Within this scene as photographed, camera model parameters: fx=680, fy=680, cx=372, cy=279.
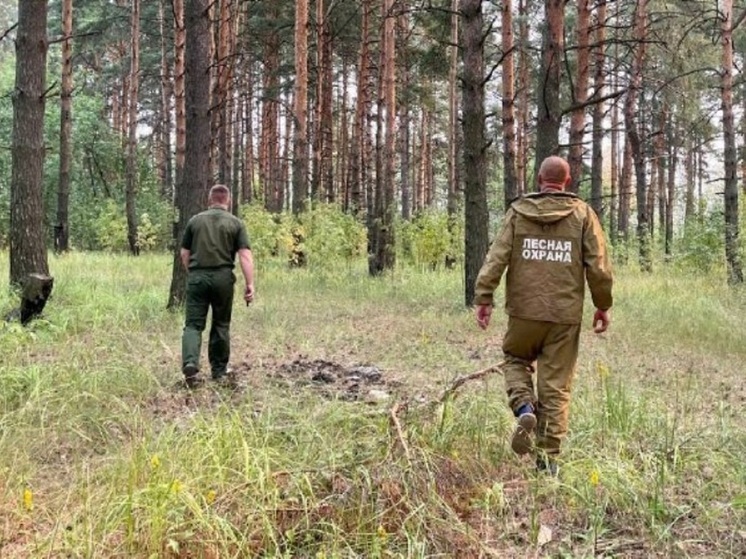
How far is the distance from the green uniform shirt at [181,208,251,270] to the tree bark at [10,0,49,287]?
12.0 ft

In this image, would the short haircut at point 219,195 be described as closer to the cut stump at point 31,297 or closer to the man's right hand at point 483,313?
the cut stump at point 31,297

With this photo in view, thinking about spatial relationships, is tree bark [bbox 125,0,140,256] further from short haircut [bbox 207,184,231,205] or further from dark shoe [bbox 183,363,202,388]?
dark shoe [bbox 183,363,202,388]

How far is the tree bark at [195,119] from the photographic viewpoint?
398 inches

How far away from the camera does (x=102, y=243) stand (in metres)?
24.5

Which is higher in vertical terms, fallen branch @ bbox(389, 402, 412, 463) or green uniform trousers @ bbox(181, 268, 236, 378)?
green uniform trousers @ bbox(181, 268, 236, 378)

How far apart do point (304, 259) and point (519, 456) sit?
41.2 ft

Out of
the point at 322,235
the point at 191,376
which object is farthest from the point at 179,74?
the point at 191,376

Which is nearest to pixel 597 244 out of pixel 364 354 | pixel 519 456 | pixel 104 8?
pixel 519 456

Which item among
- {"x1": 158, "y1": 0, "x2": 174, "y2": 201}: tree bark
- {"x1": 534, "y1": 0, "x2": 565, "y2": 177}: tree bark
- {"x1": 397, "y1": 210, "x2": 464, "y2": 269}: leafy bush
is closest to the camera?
{"x1": 534, "y1": 0, "x2": 565, "y2": 177}: tree bark

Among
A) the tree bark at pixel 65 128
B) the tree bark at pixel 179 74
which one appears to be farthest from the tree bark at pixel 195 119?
the tree bark at pixel 65 128

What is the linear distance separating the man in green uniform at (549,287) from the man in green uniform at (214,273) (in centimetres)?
313

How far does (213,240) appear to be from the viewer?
6.72 meters

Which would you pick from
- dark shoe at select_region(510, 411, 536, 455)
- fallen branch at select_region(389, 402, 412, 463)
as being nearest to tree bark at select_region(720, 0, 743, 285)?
dark shoe at select_region(510, 411, 536, 455)

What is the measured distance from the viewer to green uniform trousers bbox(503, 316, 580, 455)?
4.24 meters
